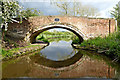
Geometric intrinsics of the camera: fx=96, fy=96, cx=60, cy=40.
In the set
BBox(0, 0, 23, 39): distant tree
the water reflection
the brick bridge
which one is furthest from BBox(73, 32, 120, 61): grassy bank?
BBox(0, 0, 23, 39): distant tree

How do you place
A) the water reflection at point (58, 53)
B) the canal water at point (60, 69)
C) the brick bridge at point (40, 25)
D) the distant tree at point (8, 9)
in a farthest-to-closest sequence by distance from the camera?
the brick bridge at point (40, 25) < the water reflection at point (58, 53) < the distant tree at point (8, 9) < the canal water at point (60, 69)

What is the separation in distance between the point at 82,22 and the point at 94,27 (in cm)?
144

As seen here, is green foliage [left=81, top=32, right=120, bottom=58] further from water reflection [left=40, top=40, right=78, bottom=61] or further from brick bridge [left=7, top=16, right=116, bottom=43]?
brick bridge [left=7, top=16, right=116, bottom=43]

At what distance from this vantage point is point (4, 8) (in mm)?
5473

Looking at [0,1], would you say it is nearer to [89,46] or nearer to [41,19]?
[41,19]

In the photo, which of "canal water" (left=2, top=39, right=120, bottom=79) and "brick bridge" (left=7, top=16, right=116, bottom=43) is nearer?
"canal water" (left=2, top=39, right=120, bottom=79)

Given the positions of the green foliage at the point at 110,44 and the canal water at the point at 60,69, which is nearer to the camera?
the canal water at the point at 60,69

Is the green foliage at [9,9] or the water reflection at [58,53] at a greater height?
the green foliage at [9,9]

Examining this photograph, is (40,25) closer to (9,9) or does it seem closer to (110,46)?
(9,9)

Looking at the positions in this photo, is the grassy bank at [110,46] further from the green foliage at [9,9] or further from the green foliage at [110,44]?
the green foliage at [9,9]

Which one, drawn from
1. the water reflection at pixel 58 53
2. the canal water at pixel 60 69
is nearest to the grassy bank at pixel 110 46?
the canal water at pixel 60 69

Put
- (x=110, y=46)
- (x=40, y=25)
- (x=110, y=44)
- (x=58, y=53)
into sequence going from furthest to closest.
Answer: (x=40, y=25)
(x=58, y=53)
(x=110, y=44)
(x=110, y=46)

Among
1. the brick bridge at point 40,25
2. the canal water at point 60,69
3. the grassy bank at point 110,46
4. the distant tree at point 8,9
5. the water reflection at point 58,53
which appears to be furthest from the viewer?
the brick bridge at point 40,25

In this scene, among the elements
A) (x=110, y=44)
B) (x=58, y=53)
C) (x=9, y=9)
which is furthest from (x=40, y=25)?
(x=110, y=44)
